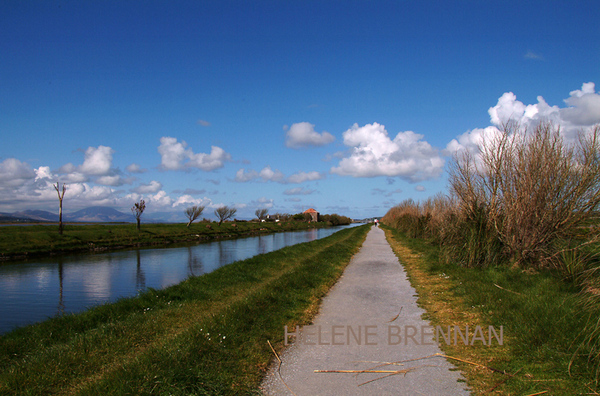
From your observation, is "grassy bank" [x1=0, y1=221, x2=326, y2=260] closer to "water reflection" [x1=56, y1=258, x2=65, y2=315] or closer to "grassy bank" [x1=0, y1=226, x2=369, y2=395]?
"water reflection" [x1=56, y1=258, x2=65, y2=315]

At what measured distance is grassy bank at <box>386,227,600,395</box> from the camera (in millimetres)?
3795

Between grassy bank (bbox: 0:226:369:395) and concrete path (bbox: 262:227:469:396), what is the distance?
35 centimetres

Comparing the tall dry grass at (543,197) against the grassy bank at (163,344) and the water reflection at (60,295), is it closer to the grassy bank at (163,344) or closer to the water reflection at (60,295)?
the grassy bank at (163,344)

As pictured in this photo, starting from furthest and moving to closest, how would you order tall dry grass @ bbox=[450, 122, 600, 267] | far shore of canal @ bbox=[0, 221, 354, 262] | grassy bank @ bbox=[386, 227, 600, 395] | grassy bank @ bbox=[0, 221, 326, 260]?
grassy bank @ bbox=[0, 221, 326, 260] < far shore of canal @ bbox=[0, 221, 354, 262] < tall dry grass @ bbox=[450, 122, 600, 267] < grassy bank @ bbox=[386, 227, 600, 395]

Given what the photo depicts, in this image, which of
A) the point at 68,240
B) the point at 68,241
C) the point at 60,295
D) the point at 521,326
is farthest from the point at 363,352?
the point at 68,240

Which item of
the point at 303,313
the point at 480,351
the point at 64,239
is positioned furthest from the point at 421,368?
the point at 64,239

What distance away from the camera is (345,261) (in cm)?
1514

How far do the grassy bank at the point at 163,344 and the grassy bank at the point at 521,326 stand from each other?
8.64 feet

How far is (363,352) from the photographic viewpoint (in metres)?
4.89

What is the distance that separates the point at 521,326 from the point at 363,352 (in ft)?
8.04

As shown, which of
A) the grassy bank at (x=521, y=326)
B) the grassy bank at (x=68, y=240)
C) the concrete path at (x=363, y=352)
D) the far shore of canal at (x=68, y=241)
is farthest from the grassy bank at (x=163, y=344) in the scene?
the grassy bank at (x=68, y=240)

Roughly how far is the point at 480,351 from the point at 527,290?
11.1ft

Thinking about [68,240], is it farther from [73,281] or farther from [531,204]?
[531,204]

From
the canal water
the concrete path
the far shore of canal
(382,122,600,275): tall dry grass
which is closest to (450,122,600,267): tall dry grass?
(382,122,600,275): tall dry grass
